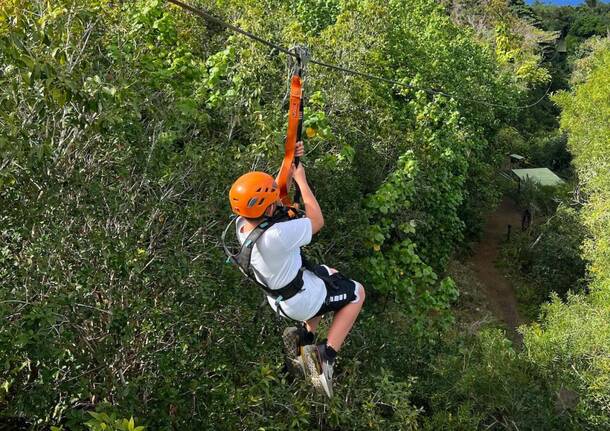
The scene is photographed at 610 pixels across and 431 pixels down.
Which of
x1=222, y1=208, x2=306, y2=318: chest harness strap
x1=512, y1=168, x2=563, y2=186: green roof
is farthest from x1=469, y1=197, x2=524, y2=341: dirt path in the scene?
x1=222, y1=208, x2=306, y2=318: chest harness strap

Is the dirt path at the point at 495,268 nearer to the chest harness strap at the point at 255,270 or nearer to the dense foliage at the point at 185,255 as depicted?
the dense foliage at the point at 185,255

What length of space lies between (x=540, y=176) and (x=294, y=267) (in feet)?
71.7

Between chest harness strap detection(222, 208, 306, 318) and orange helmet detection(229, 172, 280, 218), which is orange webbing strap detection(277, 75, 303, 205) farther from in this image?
orange helmet detection(229, 172, 280, 218)

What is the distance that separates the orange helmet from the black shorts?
30.3 inches

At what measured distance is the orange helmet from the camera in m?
3.23

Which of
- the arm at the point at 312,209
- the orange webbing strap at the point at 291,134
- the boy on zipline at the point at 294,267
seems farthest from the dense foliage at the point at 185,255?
the arm at the point at 312,209

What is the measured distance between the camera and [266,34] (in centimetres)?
942

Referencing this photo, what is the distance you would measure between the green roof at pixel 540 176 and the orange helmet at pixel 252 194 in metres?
21.0

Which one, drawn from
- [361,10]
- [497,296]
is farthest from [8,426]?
[497,296]

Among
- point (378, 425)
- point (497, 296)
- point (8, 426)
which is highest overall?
point (8, 426)

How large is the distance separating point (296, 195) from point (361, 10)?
346 inches

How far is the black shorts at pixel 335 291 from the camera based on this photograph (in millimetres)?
3873

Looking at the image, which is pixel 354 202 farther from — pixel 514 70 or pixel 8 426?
pixel 514 70

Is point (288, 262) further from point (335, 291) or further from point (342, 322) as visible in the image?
point (342, 322)
